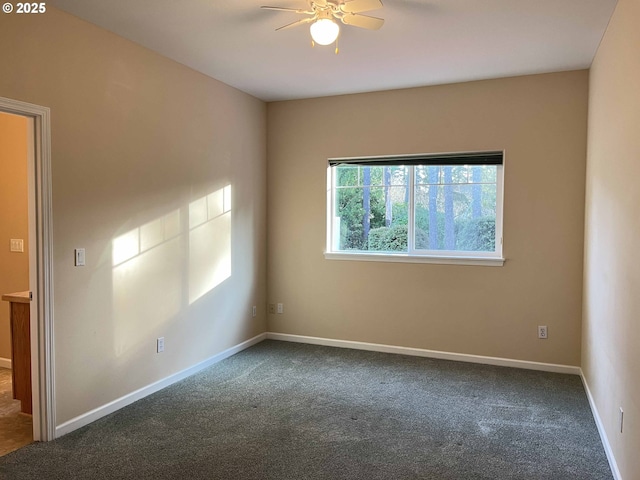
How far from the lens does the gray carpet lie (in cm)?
254

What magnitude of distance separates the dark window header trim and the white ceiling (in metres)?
0.69

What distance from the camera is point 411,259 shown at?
15.1ft

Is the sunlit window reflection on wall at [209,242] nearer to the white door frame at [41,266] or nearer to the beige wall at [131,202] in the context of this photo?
the beige wall at [131,202]

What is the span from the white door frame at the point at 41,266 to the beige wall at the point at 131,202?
6cm

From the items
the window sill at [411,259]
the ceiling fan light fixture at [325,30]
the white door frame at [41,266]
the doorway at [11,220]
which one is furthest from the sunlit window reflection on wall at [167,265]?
the ceiling fan light fixture at [325,30]

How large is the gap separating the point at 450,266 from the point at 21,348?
141 inches

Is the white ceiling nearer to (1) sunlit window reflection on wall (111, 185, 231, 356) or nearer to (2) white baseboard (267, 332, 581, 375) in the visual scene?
(1) sunlit window reflection on wall (111, 185, 231, 356)

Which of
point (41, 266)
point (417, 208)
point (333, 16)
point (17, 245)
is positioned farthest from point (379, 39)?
point (17, 245)

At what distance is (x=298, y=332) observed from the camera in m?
5.16

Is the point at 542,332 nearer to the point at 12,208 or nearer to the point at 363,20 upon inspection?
the point at 363,20

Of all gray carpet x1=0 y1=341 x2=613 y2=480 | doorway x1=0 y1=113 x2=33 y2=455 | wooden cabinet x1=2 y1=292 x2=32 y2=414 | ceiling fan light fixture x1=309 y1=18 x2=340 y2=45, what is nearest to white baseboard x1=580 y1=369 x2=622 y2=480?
gray carpet x1=0 y1=341 x2=613 y2=480

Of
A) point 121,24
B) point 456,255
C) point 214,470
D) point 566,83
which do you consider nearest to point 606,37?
point 566,83

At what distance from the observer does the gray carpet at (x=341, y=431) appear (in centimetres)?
254

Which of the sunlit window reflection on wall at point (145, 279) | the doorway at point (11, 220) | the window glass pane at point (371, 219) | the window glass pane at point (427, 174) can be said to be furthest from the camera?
the window glass pane at point (371, 219)
